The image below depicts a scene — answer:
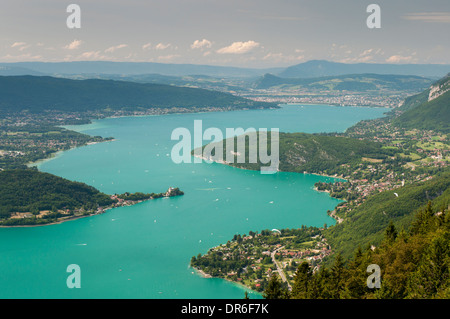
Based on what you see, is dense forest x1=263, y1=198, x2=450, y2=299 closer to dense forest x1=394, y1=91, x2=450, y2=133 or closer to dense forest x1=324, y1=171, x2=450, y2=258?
dense forest x1=324, y1=171, x2=450, y2=258

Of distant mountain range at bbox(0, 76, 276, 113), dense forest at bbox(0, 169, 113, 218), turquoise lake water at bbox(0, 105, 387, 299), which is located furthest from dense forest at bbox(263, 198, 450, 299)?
distant mountain range at bbox(0, 76, 276, 113)

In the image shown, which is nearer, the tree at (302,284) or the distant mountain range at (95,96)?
the tree at (302,284)

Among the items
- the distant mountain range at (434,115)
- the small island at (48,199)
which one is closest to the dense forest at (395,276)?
the small island at (48,199)

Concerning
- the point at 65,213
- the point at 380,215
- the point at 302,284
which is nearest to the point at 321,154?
the point at 380,215

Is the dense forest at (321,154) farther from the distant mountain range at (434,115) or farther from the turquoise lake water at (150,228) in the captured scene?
the distant mountain range at (434,115)

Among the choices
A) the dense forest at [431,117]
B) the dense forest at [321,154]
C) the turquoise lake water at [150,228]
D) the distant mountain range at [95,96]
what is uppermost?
the distant mountain range at [95,96]
